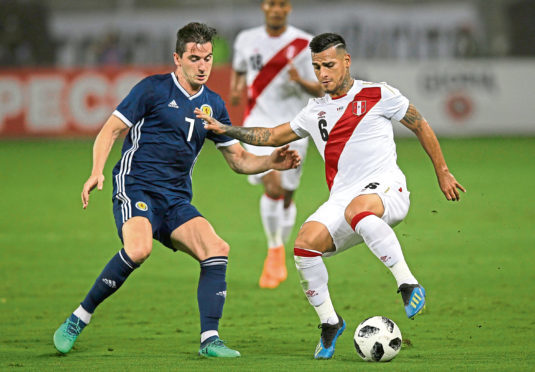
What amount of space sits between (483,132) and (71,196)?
1129cm

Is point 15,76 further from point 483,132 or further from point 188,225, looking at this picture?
point 188,225

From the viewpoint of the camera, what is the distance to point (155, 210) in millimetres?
6285

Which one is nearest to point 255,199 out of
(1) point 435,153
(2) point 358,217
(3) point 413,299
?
(1) point 435,153

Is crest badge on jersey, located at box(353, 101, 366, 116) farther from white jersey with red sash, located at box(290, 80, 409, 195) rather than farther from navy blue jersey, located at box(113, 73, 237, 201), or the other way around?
navy blue jersey, located at box(113, 73, 237, 201)

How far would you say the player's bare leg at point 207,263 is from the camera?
6.09 meters

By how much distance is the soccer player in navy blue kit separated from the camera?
6.05 metres

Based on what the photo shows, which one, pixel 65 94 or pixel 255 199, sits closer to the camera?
pixel 255 199

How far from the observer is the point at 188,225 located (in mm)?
6254

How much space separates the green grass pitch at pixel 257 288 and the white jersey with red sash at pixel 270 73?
1525 mm

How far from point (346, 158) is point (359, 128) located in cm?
21

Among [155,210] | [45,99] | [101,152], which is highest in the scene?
[101,152]

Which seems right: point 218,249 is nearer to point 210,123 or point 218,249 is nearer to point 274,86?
point 210,123

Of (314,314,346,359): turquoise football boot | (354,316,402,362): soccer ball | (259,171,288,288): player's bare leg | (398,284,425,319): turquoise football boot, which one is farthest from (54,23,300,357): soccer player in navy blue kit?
(259,171,288,288): player's bare leg

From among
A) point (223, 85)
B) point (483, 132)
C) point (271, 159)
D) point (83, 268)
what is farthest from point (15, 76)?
point (271, 159)
